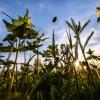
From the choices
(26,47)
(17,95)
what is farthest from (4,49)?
(17,95)

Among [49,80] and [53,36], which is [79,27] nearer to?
[53,36]

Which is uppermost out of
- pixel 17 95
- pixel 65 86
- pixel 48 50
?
pixel 48 50

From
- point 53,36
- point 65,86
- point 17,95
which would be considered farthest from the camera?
point 65,86

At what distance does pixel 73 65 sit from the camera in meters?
2.54

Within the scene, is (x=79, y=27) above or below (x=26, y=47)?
above

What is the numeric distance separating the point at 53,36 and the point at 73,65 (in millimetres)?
426

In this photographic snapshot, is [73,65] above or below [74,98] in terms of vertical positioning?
above

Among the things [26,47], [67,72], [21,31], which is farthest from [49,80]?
[67,72]

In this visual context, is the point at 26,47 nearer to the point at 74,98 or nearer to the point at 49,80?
the point at 49,80

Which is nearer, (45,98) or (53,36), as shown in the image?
(45,98)

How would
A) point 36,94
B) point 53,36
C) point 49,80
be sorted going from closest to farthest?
1. point 36,94
2. point 49,80
3. point 53,36

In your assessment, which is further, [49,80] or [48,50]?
[48,50]

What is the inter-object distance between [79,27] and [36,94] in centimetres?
93

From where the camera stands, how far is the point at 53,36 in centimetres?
233
